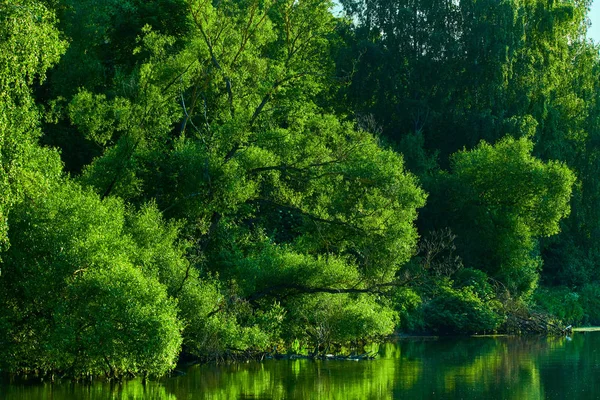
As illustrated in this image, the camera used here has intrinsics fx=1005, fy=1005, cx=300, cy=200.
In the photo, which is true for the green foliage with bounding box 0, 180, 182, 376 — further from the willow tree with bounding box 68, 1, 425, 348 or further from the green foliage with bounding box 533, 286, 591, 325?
the green foliage with bounding box 533, 286, 591, 325

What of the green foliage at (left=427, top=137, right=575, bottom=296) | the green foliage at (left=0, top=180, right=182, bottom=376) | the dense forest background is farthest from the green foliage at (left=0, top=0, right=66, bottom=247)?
the green foliage at (left=427, top=137, right=575, bottom=296)

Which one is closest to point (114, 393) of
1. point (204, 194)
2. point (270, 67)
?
point (204, 194)

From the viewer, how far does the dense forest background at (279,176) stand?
27.1m

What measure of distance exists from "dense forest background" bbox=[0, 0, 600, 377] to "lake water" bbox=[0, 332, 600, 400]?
107 centimetres

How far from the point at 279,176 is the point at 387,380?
41.3 feet

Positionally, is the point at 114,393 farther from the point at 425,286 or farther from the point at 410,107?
the point at 410,107

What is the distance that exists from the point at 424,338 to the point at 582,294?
15.5 metres

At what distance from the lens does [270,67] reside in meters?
40.2

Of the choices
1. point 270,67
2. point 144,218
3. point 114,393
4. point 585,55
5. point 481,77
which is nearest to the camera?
point 114,393

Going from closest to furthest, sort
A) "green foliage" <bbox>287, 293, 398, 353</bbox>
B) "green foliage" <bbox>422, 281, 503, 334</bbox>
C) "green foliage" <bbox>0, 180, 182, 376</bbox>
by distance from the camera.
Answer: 1. "green foliage" <bbox>0, 180, 182, 376</bbox>
2. "green foliage" <bbox>287, 293, 398, 353</bbox>
3. "green foliage" <bbox>422, 281, 503, 334</bbox>

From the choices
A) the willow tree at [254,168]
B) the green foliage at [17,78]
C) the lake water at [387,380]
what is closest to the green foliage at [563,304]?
the lake water at [387,380]

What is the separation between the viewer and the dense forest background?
2706cm

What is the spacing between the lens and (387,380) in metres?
28.7

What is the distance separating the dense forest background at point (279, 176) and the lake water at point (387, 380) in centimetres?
107
